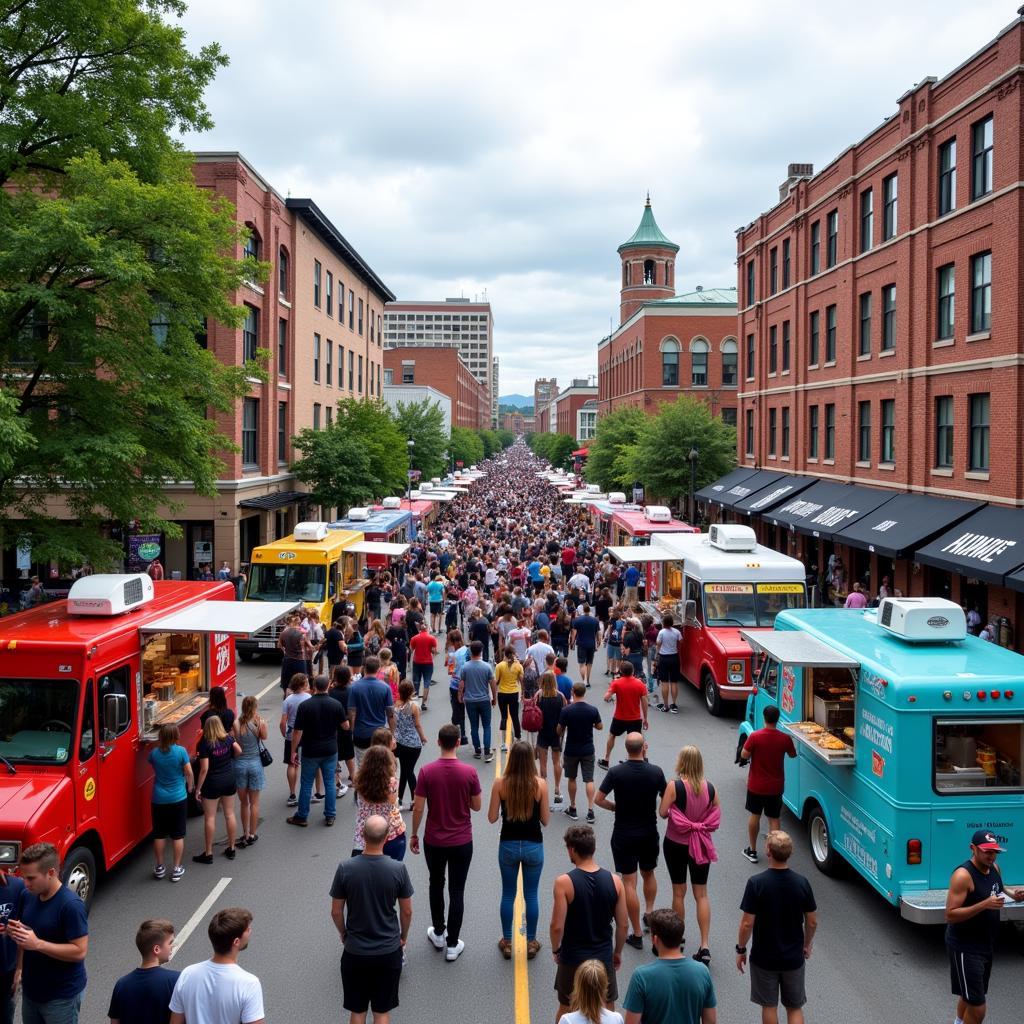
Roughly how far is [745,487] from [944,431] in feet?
48.2

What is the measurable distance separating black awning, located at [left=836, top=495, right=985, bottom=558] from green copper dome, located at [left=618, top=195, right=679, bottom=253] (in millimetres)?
72469

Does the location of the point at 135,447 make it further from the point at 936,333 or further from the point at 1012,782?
the point at 936,333

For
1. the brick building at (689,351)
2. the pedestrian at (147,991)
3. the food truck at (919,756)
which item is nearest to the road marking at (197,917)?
the pedestrian at (147,991)

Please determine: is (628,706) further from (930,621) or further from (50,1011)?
(50,1011)

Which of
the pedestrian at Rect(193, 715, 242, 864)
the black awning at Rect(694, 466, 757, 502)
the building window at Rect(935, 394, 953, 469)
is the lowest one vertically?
the pedestrian at Rect(193, 715, 242, 864)

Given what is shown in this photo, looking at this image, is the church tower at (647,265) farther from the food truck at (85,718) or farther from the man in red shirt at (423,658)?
the food truck at (85,718)

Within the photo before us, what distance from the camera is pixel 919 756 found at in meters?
7.65

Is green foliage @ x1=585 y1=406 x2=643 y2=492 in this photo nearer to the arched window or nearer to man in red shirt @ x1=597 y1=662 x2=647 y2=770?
the arched window

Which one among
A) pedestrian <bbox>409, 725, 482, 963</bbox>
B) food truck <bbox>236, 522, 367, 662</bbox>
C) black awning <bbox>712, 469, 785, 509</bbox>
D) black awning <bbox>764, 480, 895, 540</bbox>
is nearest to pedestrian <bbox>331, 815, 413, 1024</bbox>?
pedestrian <bbox>409, 725, 482, 963</bbox>

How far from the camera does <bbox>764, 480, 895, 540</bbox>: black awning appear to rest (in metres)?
26.8

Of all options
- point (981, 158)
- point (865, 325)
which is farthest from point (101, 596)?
point (865, 325)

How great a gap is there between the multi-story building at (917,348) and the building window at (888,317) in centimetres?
5

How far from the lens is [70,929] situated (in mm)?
5543

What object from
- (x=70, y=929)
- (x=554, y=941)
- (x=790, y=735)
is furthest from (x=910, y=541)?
(x=70, y=929)
